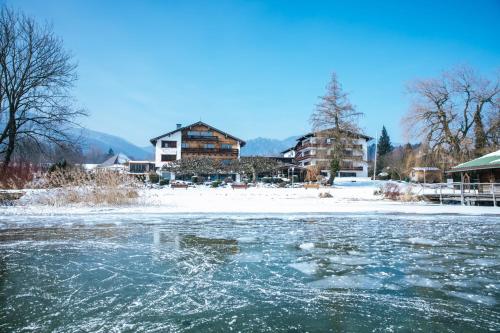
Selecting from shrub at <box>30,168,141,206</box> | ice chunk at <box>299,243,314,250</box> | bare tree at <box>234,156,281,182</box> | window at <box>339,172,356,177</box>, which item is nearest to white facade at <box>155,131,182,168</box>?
bare tree at <box>234,156,281,182</box>

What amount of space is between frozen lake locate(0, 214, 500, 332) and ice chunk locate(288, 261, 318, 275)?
18 mm

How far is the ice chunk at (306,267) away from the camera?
5711mm

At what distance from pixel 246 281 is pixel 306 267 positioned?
4.28 ft

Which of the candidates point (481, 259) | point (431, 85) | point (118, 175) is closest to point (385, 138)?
point (431, 85)

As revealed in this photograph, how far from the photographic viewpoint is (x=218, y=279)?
522cm

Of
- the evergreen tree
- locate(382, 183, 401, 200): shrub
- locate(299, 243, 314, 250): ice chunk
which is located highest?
the evergreen tree

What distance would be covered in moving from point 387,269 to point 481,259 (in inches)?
89.4

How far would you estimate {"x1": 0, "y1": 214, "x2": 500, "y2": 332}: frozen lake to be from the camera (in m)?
3.65

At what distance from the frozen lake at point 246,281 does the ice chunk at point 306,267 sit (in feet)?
0.06

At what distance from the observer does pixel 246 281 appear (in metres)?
5.11

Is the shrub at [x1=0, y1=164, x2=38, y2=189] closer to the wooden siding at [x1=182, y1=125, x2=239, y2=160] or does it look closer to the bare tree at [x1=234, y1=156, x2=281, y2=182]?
the bare tree at [x1=234, y1=156, x2=281, y2=182]

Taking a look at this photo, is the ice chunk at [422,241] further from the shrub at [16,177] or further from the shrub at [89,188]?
the shrub at [16,177]

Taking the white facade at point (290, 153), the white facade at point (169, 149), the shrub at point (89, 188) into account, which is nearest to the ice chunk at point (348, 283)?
the shrub at point (89, 188)

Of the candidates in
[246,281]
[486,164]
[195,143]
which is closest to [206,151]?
[195,143]
